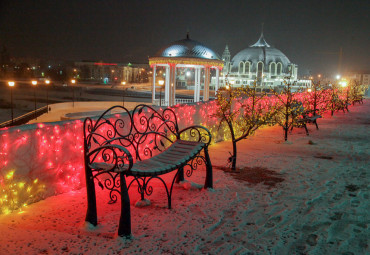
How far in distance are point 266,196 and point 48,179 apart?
3.19 metres

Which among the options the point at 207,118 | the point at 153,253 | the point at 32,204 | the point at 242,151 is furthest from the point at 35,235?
the point at 207,118

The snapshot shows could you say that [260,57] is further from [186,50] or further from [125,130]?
[125,130]

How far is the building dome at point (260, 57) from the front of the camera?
3467 inches

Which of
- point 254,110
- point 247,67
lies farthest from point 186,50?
point 247,67

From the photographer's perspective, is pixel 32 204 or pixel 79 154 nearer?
pixel 32 204

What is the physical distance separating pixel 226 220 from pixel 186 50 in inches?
764

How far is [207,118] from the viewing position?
398 inches

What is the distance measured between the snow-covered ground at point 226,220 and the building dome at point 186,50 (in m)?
16.7

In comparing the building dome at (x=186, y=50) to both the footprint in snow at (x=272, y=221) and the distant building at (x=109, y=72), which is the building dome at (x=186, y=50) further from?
the distant building at (x=109, y=72)

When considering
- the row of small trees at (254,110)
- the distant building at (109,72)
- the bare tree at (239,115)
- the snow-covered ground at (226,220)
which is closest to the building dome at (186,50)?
the row of small trees at (254,110)

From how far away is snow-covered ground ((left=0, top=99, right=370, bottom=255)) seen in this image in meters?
3.47

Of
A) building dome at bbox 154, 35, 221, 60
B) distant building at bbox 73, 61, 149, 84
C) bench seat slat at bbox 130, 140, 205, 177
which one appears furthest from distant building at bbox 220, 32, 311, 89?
bench seat slat at bbox 130, 140, 205, 177

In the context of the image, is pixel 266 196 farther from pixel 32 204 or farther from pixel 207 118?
pixel 207 118

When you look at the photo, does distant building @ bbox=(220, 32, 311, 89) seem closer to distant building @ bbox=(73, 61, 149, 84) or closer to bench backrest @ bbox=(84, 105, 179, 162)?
distant building @ bbox=(73, 61, 149, 84)
